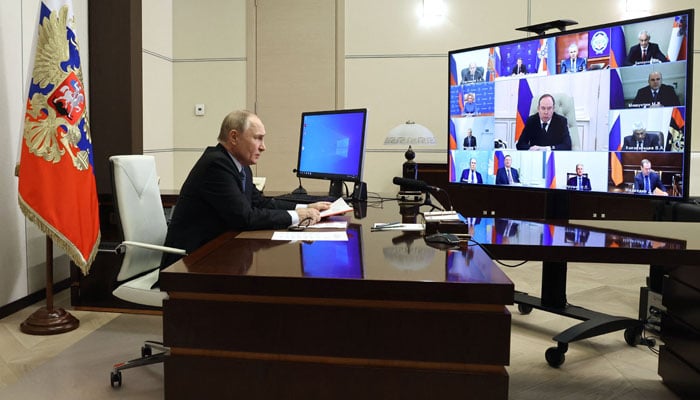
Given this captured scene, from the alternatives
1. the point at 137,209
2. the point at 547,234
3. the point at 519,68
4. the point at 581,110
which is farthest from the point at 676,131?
the point at 137,209

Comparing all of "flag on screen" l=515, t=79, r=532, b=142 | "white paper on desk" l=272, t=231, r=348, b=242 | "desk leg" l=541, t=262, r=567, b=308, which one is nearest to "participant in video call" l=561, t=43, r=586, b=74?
"flag on screen" l=515, t=79, r=532, b=142

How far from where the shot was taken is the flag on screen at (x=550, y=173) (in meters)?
3.14

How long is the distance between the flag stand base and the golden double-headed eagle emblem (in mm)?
861

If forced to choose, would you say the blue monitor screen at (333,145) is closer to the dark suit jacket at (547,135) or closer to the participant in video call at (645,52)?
the dark suit jacket at (547,135)

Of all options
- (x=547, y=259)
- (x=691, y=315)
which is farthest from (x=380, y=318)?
(x=691, y=315)

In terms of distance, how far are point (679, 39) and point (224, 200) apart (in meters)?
2.03

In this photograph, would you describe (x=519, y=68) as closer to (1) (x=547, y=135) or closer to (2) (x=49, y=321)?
(1) (x=547, y=135)

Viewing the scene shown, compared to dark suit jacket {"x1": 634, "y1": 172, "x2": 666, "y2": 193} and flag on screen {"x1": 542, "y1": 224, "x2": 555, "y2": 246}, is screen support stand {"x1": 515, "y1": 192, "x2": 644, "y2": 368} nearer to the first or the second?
flag on screen {"x1": 542, "y1": 224, "x2": 555, "y2": 246}

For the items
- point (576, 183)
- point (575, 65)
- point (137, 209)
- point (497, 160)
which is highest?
point (575, 65)

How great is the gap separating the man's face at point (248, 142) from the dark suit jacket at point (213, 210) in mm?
71

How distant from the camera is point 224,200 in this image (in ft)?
8.08

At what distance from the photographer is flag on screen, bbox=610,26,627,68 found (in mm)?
2793

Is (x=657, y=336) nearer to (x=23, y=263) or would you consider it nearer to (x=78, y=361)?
(x=78, y=361)

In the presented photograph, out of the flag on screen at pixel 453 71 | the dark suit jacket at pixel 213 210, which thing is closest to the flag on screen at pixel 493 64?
the flag on screen at pixel 453 71
